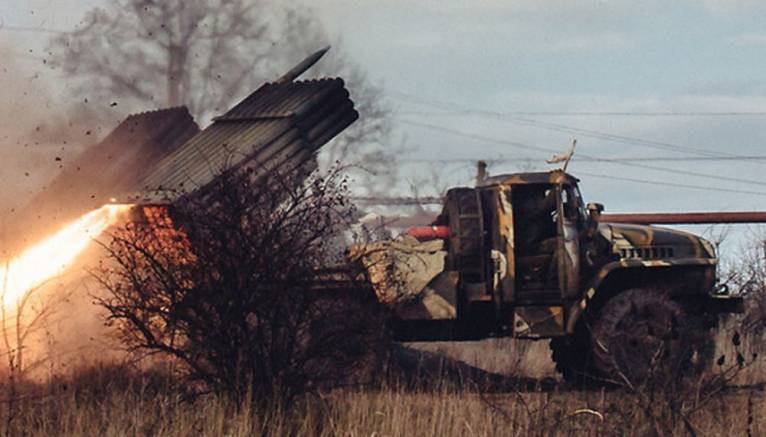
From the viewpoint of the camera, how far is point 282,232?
10586mm

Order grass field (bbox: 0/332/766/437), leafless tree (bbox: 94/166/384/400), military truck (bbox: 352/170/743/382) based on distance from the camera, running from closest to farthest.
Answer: grass field (bbox: 0/332/766/437) < leafless tree (bbox: 94/166/384/400) < military truck (bbox: 352/170/743/382)

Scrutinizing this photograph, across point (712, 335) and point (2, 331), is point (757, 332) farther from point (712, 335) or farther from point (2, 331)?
point (2, 331)

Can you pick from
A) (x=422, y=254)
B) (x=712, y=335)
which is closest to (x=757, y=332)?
(x=712, y=335)

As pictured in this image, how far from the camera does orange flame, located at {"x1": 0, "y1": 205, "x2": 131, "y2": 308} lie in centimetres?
1711

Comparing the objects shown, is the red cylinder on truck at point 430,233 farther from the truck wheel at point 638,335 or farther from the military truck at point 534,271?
the truck wheel at point 638,335

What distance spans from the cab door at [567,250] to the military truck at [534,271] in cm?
1

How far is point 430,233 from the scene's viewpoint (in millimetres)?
15695

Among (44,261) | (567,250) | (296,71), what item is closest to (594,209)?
(567,250)

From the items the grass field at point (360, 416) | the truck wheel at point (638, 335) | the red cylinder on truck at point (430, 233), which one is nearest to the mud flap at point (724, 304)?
the truck wheel at point (638, 335)

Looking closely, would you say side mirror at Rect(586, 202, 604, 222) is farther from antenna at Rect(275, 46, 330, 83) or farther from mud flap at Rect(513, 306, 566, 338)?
antenna at Rect(275, 46, 330, 83)

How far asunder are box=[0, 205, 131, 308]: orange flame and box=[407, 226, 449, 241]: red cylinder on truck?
4.97 metres

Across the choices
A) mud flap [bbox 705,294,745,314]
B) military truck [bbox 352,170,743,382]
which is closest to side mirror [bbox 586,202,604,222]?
military truck [bbox 352,170,743,382]

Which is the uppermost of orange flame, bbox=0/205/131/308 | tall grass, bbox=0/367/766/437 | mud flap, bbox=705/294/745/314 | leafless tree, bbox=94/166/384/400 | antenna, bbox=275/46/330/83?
antenna, bbox=275/46/330/83

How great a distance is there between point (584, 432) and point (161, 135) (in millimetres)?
11357
